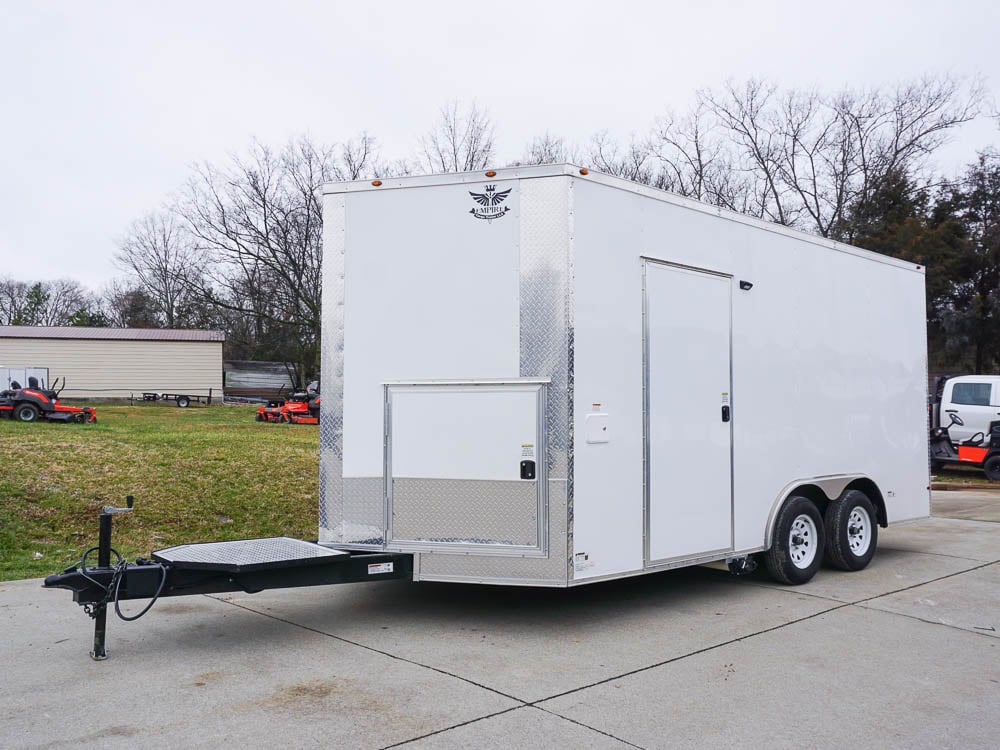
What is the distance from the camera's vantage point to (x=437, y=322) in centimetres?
626

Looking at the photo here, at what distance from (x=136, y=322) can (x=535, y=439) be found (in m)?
53.5

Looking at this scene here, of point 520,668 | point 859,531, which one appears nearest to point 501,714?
point 520,668

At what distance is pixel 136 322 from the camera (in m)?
54.3

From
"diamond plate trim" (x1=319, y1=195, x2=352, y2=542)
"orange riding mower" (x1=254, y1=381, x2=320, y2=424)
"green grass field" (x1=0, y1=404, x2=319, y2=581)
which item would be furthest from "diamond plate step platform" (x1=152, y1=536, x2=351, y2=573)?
"orange riding mower" (x1=254, y1=381, x2=320, y2=424)

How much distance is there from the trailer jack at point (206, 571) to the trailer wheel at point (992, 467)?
15.3m

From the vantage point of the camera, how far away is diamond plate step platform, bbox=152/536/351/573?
546cm

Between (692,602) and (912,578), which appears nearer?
(692,602)

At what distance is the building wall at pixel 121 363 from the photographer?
113 ft

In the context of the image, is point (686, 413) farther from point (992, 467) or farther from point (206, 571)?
point (992, 467)

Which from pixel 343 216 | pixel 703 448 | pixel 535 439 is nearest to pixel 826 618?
pixel 703 448

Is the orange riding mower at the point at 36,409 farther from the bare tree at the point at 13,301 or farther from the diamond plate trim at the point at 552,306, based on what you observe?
the bare tree at the point at 13,301

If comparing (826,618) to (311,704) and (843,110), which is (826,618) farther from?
(843,110)

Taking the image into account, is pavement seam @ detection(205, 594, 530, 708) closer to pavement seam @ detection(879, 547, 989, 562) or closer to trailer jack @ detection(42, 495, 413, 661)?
trailer jack @ detection(42, 495, 413, 661)

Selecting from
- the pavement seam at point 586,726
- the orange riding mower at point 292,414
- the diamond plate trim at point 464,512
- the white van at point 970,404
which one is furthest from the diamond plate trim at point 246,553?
the orange riding mower at point 292,414
